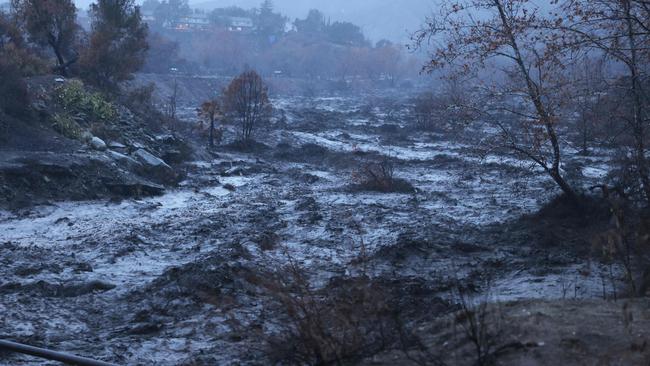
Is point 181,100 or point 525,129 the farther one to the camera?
point 181,100

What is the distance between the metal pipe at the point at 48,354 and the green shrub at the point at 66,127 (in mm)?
12195

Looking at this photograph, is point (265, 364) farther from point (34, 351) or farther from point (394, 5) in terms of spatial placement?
point (394, 5)

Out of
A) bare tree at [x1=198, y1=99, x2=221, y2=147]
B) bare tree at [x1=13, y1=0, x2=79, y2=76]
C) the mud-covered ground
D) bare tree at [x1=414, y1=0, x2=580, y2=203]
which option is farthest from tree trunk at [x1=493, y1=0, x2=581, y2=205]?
bare tree at [x1=13, y1=0, x2=79, y2=76]

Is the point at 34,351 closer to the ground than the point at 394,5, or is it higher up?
closer to the ground

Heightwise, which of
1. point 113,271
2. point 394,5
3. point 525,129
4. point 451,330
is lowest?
point 113,271

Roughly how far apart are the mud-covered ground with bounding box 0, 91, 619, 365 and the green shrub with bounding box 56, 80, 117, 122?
3502mm

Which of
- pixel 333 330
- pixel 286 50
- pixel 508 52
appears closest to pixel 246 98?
pixel 508 52

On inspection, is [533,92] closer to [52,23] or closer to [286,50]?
[52,23]

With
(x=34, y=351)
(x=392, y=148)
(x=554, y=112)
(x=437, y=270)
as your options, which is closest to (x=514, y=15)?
(x=554, y=112)

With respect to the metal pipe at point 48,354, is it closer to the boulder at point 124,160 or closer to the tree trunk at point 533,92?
the tree trunk at point 533,92

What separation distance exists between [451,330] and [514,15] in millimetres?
6947

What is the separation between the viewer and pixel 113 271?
352 inches

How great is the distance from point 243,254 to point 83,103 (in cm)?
1225

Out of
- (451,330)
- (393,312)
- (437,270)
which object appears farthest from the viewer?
(437,270)
